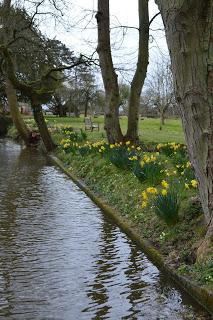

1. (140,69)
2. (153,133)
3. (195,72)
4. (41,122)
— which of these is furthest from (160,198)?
(153,133)

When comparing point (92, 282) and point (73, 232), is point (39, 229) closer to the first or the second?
point (73, 232)

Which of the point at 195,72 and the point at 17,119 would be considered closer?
the point at 195,72

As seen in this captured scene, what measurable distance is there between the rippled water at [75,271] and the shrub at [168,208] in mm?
589

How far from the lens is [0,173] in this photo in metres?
15.0

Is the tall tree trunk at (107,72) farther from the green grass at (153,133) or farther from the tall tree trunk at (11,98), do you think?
the tall tree trunk at (11,98)

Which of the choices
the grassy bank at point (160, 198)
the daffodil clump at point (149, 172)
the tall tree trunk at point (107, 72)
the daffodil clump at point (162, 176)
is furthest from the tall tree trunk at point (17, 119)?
the daffodil clump at point (149, 172)

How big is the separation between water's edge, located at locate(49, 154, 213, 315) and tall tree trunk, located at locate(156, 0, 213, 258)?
380 mm

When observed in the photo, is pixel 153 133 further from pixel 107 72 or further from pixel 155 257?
pixel 155 257

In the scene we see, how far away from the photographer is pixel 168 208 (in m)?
6.39

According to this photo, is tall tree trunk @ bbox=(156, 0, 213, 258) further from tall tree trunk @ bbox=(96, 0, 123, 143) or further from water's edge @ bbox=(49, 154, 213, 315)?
tall tree trunk @ bbox=(96, 0, 123, 143)

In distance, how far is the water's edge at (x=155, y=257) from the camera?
4766 millimetres

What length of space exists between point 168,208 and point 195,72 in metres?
1.99

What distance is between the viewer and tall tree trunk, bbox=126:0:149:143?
50.5 ft

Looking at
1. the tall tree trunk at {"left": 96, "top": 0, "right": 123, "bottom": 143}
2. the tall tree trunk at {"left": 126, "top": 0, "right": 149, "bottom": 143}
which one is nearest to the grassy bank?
the tall tree trunk at {"left": 96, "top": 0, "right": 123, "bottom": 143}
